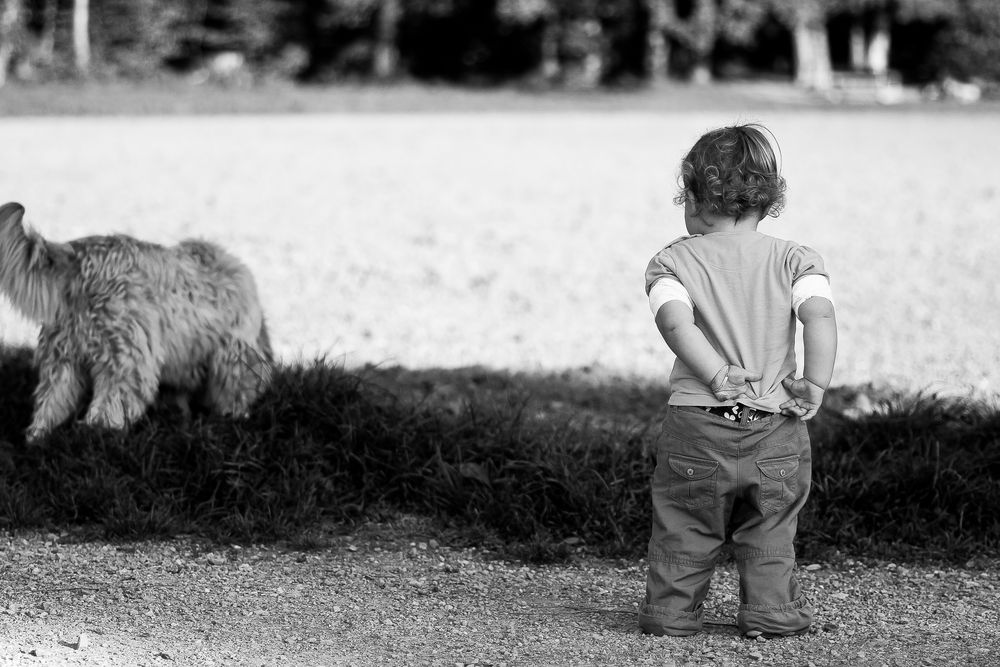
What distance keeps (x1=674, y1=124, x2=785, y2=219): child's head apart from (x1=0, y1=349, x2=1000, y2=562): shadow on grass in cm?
145

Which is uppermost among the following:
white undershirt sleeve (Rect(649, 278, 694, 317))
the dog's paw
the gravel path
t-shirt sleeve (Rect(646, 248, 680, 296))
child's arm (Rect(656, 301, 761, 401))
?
t-shirt sleeve (Rect(646, 248, 680, 296))

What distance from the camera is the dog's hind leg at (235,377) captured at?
16.3 feet

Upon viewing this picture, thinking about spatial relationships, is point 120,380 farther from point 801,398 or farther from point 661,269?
point 801,398

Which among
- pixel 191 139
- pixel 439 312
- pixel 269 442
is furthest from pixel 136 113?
pixel 269 442

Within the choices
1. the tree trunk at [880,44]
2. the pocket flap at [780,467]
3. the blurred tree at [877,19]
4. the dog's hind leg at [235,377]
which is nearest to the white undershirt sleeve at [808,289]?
the pocket flap at [780,467]

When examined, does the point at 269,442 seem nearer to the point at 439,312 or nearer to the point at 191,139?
the point at 439,312

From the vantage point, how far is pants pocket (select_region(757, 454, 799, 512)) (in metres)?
3.46

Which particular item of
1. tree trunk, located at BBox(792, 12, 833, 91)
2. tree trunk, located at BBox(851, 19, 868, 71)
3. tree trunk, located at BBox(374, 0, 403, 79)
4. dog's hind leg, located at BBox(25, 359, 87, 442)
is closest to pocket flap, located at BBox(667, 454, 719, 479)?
dog's hind leg, located at BBox(25, 359, 87, 442)

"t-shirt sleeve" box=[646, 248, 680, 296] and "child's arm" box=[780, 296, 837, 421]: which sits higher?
"t-shirt sleeve" box=[646, 248, 680, 296]

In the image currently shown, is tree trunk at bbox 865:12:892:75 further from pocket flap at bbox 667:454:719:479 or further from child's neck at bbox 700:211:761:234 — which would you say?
pocket flap at bbox 667:454:719:479

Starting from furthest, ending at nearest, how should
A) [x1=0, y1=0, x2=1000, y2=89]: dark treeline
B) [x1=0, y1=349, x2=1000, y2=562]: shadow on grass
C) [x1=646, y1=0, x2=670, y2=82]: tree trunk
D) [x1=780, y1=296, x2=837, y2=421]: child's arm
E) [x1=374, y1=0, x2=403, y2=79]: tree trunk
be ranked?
1. [x1=374, y1=0, x2=403, y2=79]: tree trunk
2. [x1=646, y1=0, x2=670, y2=82]: tree trunk
3. [x1=0, y1=0, x2=1000, y2=89]: dark treeline
4. [x1=0, y1=349, x2=1000, y2=562]: shadow on grass
5. [x1=780, y1=296, x2=837, y2=421]: child's arm

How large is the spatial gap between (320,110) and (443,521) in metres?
24.7

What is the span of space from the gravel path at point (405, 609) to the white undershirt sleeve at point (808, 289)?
3.27 feet

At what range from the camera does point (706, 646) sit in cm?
343
